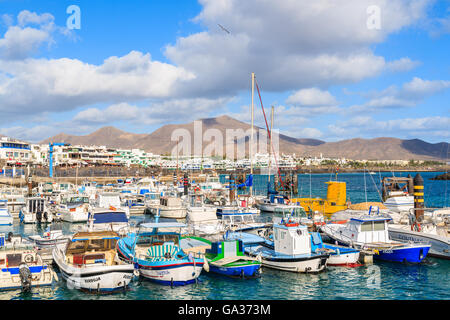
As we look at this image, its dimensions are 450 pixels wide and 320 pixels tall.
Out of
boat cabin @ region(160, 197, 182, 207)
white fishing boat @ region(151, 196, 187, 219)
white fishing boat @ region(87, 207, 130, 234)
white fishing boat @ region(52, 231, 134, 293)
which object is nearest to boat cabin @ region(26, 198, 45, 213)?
white fishing boat @ region(151, 196, 187, 219)

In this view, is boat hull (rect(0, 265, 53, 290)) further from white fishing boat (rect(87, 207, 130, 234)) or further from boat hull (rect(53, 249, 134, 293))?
white fishing boat (rect(87, 207, 130, 234))

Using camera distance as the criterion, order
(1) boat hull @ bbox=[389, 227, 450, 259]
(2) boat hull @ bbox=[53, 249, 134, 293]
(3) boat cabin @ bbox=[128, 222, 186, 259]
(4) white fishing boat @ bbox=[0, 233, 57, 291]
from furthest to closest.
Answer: (1) boat hull @ bbox=[389, 227, 450, 259] → (3) boat cabin @ bbox=[128, 222, 186, 259] → (4) white fishing boat @ bbox=[0, 233, 57, 291] → (2) boat hull @ bbox=[53, 249, 134, 293]

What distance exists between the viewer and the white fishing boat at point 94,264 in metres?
18.0

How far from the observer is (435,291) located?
1969 cm

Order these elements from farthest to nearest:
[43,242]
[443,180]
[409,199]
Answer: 1. [443,180]
2. [409,199]
3. [43,242]

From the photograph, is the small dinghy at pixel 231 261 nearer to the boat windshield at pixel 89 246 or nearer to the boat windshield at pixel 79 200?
the boat windshield at pixel 89 246

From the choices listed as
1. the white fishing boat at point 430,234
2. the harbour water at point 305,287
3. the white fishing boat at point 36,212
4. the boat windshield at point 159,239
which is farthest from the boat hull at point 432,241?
the white fishing boat at point 36,212

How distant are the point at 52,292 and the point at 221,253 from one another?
9.09 metres

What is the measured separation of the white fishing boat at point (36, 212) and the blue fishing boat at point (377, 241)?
31.9m

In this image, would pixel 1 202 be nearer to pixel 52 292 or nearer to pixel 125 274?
pixel 52 292

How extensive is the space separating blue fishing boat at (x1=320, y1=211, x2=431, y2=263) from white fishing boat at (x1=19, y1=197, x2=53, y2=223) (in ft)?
105

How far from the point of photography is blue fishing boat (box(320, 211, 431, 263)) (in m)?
24.5

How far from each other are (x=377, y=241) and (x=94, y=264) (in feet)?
Result: 60.8
